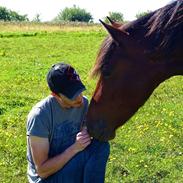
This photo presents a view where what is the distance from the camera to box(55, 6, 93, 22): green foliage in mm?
72812

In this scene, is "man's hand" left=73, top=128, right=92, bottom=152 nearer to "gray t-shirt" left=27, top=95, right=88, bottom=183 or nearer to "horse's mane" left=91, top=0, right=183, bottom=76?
"gray t-shirt" left=27, top=95, right=88, bottom=183

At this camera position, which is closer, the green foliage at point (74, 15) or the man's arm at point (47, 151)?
the man's arm at point (47, 151)

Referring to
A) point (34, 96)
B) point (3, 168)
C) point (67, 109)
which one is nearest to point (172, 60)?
point (67, 109)

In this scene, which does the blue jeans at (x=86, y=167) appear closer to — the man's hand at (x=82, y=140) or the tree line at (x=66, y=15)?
the man's hand at (x=82, y=140)

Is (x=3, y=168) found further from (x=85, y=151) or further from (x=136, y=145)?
(x=85, y=151)

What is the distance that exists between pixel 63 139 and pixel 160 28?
1.13m

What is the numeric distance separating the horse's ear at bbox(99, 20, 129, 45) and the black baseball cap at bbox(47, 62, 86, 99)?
1.48 ft

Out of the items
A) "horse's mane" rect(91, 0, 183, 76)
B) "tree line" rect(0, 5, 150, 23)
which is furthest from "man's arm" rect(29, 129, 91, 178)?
"tree line" rect(0, 5, 150, 23)

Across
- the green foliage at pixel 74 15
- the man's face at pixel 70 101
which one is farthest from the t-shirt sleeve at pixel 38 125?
the green foliage at pixel 74 15

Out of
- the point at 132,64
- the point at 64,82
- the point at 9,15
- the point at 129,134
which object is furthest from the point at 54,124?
the point at 9,15

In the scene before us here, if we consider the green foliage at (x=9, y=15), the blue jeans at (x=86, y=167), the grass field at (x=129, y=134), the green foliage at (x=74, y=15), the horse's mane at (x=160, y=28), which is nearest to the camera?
the horse's mane at (x=160, y=28)

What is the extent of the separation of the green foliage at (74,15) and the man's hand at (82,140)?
225 feet

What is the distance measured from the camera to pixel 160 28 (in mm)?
3395

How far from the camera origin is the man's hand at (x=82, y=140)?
12.2 feet
